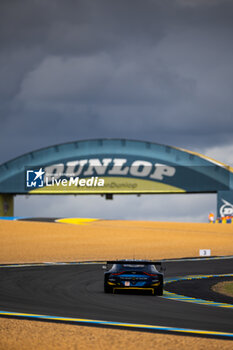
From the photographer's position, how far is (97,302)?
62.5 feet

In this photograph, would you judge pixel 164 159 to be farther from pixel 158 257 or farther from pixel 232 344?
pixel 232 344

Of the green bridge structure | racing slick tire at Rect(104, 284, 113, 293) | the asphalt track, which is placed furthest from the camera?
the green bridge structure

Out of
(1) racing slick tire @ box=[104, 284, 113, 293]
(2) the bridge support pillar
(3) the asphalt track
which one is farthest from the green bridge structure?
(1) racing slick tire @ box=[104, 284, 113, 293]

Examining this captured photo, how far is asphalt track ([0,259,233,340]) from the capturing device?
15578 millimetres

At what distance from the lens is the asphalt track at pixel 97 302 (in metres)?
15.6

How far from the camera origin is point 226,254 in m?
47.2

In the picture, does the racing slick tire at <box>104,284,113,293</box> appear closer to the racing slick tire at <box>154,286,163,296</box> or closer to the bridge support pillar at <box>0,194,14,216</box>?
the racing slick tire at <box>154,286,163,296</box>

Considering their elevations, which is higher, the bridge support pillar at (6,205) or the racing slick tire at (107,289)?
the bridge support pillar at (6,205)

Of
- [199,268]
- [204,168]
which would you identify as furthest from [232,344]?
[204,168]

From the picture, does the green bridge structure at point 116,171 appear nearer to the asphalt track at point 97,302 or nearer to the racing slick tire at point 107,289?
the asphalt track at point 97,302

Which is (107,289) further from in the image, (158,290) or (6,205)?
(6,205)

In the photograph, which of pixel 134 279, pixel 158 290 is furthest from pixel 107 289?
pixel 158 290

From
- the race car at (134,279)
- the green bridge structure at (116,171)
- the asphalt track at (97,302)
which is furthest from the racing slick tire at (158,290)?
the green bridge structure at (116,171)

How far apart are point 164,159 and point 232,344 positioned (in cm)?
6297
